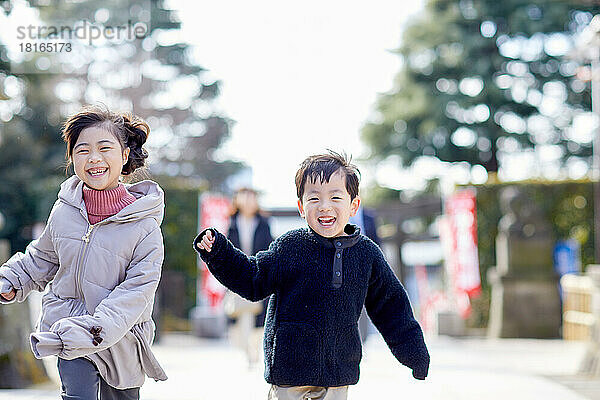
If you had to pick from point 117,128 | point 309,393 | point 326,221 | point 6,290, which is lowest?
point 309,393

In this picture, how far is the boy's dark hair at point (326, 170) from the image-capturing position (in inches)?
128

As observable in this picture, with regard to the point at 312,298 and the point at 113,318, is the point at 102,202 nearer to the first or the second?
the point at 113,318

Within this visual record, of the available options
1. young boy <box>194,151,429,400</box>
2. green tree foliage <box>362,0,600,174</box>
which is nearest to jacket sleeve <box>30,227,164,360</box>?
young boy <box>194,151,429,400</box>

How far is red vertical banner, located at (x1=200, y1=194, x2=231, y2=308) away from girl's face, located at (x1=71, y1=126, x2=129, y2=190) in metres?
8.65

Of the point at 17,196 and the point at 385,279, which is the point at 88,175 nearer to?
the point at 385,279

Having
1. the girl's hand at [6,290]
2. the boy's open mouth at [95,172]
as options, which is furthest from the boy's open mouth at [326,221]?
the girl's hand at [6,290]

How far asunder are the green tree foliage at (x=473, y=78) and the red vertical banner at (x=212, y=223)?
6452mm

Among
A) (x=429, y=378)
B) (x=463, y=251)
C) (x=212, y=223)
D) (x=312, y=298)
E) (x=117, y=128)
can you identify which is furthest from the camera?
(x=212, y=223)

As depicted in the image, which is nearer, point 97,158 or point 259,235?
point 97,158

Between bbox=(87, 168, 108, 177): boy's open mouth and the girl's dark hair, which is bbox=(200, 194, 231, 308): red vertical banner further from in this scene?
bbox=(87, 168, 108, 177): boy's open mouth

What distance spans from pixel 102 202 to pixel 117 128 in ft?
1.03

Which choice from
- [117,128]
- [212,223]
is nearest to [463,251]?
[212,223]

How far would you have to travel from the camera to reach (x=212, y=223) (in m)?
12.9

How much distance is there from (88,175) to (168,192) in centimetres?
1123
